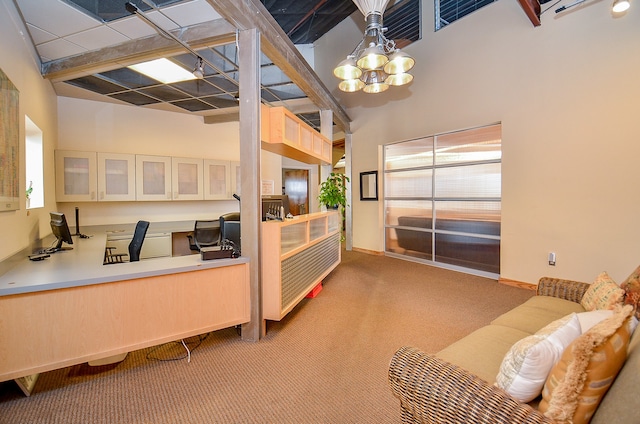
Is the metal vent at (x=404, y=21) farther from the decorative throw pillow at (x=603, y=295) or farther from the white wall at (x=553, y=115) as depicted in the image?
the decorative throw pillow at (x=603, y=295)

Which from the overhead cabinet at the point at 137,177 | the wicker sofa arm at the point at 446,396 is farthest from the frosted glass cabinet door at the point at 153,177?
the wicker sofa arm at the point at 446,396

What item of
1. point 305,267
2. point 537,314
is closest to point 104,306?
point 305,267

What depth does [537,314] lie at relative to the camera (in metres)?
1.93

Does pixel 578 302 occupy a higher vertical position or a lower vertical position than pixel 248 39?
lower

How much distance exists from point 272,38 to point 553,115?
12.0 ft

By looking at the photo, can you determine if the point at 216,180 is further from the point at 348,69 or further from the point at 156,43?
the point at 348,69

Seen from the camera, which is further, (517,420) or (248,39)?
(248,39)

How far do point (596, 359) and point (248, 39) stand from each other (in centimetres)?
300

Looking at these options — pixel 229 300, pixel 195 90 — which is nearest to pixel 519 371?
pixel 229 300

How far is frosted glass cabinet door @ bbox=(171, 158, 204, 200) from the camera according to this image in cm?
504

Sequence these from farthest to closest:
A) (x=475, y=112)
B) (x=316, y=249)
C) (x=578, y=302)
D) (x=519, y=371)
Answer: (x=475, y=112)
(x=316, y=249)
(x=578, y=302)
(x=519, y=371)

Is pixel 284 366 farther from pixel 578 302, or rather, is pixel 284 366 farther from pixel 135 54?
pixel 135 54

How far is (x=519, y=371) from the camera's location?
1.04 meters

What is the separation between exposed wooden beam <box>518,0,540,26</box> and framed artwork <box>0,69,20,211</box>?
5.41 m
